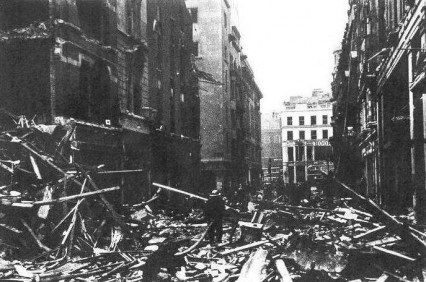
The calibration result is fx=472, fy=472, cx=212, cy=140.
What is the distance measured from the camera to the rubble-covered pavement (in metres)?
8.65

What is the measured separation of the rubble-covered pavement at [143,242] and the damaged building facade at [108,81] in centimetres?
279

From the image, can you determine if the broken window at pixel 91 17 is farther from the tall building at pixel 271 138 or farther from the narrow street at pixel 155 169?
the tall building at pixel 271 138

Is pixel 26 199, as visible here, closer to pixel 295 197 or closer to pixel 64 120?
pixel 64 120

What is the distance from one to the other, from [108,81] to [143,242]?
38.5 ft

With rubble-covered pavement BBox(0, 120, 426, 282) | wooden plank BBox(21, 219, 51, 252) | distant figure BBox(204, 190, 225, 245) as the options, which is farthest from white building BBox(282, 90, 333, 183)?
wooden plank BBox(21, 219, 51, 252)

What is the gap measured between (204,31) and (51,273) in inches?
1528

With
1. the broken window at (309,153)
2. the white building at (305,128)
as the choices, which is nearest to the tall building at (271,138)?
the white building at (305,128)

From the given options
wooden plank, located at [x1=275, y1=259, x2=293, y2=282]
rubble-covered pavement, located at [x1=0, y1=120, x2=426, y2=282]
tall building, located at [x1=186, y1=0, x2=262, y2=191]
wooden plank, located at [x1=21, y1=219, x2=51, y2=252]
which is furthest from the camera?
tall building, located at [x1=186, y1=0, x2=262, y2=191]

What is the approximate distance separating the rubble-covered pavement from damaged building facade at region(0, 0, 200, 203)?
110 inches

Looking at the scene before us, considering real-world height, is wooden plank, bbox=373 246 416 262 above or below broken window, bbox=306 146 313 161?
below

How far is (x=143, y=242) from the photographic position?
1259 cm

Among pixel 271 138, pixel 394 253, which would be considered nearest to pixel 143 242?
pixel 394 253

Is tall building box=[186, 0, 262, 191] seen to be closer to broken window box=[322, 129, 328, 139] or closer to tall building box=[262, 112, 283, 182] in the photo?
broken window box=[322, 129, 328, 139]

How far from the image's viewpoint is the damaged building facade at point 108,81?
18031 millimetres
